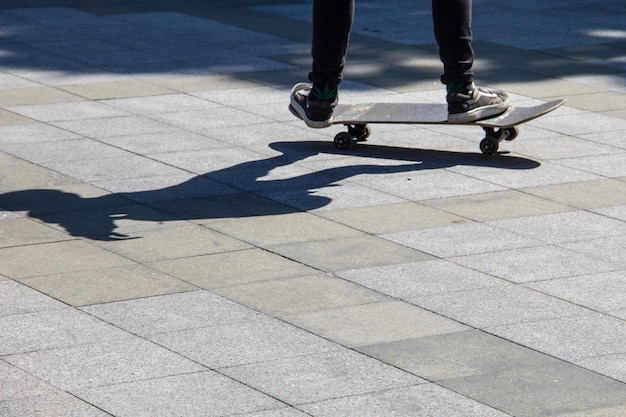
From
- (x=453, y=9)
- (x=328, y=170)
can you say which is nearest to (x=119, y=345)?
(x=328, y=170)

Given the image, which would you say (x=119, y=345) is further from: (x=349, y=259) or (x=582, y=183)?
(x=582, y=183)

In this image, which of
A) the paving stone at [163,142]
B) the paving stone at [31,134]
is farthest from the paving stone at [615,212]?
the paving stone at [31,134]

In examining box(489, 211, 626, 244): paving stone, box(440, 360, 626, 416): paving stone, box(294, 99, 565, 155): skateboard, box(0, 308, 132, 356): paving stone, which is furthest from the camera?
box(294, 99, 565, 155): skateboard

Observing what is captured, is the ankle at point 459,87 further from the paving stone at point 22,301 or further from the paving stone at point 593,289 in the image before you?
the paving stone at point 22,301

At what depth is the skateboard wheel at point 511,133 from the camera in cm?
804

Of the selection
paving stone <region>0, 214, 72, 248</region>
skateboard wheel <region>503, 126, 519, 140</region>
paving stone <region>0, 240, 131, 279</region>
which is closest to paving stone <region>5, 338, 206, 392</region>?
paving stone <region>0, 240, 131, 279</region>

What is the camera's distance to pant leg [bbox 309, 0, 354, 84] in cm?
758

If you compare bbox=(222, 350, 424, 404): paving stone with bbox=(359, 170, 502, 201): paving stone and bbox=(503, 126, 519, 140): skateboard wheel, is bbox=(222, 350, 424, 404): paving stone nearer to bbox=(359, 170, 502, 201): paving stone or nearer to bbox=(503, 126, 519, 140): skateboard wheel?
bbox=(359, 170, 502, 201): paving stone

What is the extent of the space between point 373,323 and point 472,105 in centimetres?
271

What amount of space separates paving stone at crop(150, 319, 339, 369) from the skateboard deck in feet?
9.65

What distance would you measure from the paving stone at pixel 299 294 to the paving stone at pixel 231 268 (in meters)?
0.07

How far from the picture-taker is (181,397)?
4637 mm

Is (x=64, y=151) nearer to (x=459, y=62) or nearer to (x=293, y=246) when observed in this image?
(x=293, y=246)

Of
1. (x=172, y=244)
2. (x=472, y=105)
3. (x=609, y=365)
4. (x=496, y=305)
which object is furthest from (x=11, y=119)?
(x=609, y=365)
